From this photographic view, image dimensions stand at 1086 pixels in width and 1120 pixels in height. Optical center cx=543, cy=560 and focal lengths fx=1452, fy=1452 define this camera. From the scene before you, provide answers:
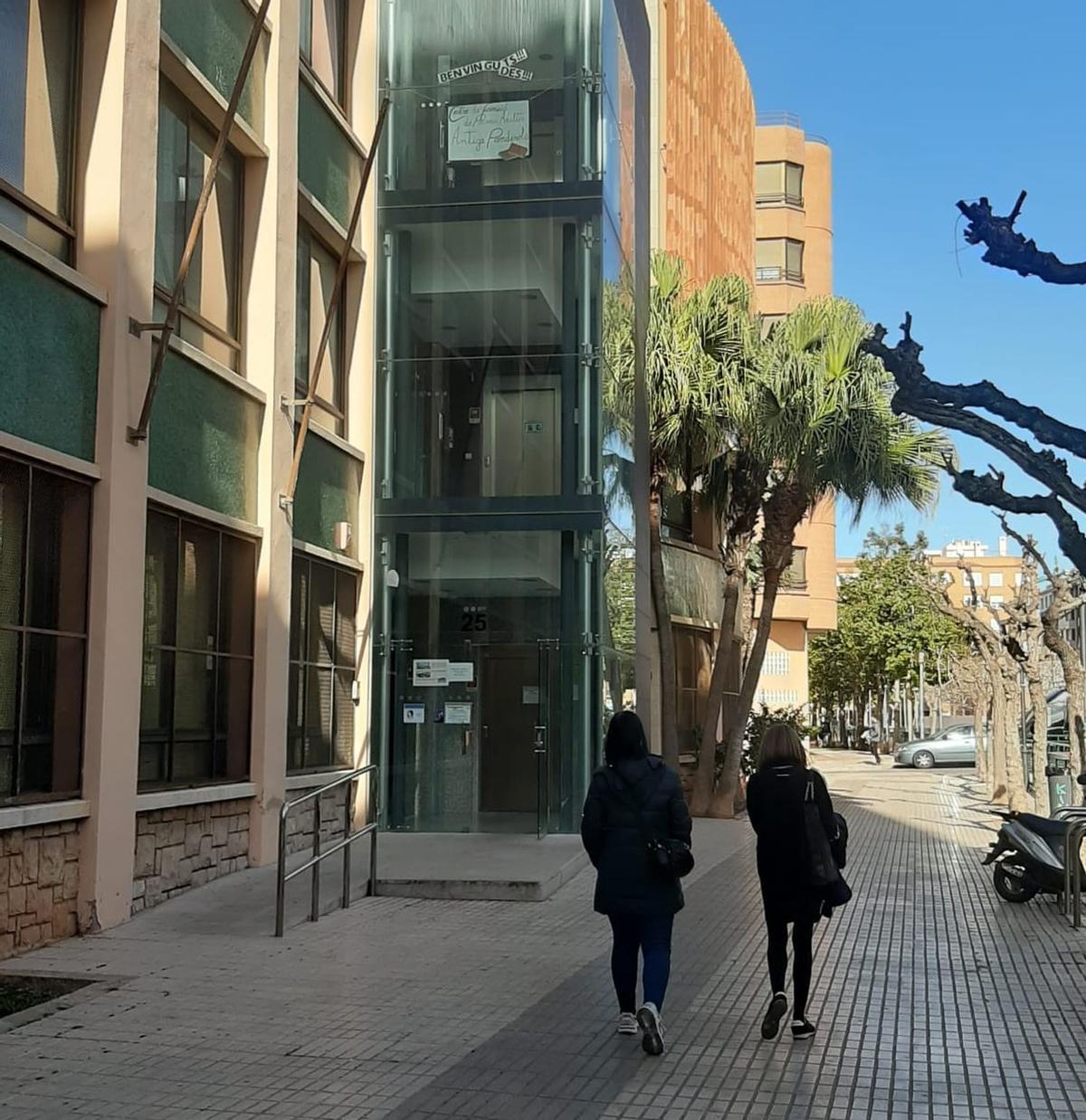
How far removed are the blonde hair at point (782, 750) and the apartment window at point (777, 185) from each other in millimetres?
47580

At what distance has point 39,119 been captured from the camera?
34.0ft

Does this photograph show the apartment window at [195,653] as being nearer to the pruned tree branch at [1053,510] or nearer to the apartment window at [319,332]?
the apartment window at [319,332]

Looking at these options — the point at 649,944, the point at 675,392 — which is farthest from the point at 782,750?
the point at 675,392

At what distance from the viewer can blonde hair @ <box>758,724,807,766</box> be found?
7555 mm

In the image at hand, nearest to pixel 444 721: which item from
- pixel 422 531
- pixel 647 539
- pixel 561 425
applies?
pixel 422 531

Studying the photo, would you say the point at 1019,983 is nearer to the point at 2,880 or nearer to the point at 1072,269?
the point at 1072,269

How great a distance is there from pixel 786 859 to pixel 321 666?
9220mm

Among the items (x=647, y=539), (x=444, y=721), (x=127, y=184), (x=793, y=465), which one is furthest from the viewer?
(x=647, y=539)

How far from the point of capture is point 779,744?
24.9 ft

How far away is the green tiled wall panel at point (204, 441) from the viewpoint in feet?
38.5

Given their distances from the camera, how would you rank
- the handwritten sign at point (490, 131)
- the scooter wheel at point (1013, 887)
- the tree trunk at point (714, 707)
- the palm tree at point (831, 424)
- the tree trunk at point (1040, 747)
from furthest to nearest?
the tree trunk at point (714, 707)
the tree trunk at point (1040, 747)
the palm tree at point (831, 424)
the handwritten sign at point (490, 131)
the scooter wheel at point (1013, 887)

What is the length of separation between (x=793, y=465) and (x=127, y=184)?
12.6 metres

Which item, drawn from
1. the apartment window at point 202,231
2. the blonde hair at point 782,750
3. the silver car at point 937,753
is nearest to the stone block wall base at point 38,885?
the apartment window at point 202,231

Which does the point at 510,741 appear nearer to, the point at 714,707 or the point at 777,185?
the point at 714,707
